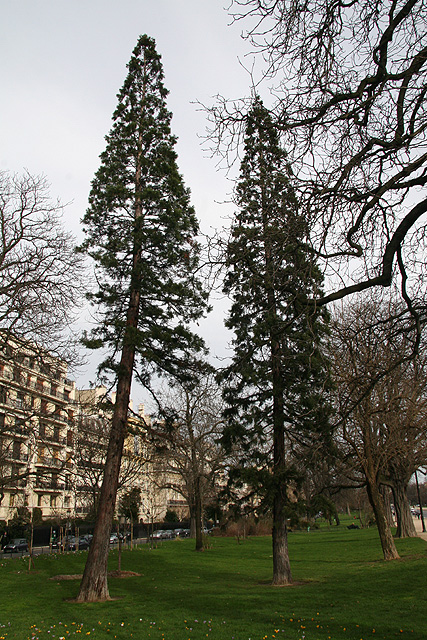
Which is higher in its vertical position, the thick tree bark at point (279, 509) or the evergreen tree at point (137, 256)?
the evergreen tree at point (137, 256)

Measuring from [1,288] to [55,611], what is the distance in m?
8.71

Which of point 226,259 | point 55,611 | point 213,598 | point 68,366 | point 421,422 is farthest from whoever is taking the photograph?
point 421,422

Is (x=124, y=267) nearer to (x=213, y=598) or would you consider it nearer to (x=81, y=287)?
(x=81, y=287)

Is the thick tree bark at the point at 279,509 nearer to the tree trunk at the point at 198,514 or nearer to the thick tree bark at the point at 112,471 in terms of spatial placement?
the thick tree bark at the point at 112,471

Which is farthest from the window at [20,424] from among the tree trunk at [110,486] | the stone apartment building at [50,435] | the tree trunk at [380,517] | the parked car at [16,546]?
the parked car at [16,546]

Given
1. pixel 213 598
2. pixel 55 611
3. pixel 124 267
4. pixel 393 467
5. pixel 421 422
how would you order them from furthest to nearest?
1. pixel 393 467
2. pixel 421 422
3. pixel 124 267
4. pixel 213 598
5. pixel 55 611

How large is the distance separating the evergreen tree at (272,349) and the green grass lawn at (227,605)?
3.16 metres

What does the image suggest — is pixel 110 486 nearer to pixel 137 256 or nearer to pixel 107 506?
pixel 107 506

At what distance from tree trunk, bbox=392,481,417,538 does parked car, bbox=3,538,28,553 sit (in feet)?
95.9

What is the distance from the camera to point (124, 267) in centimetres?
1664

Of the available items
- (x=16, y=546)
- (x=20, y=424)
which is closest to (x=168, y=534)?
(x=16, y=546)

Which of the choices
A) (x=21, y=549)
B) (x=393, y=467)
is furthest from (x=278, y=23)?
(x=21, y=549)

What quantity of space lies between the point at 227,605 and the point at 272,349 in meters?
8.46

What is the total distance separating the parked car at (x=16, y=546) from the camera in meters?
37.4
